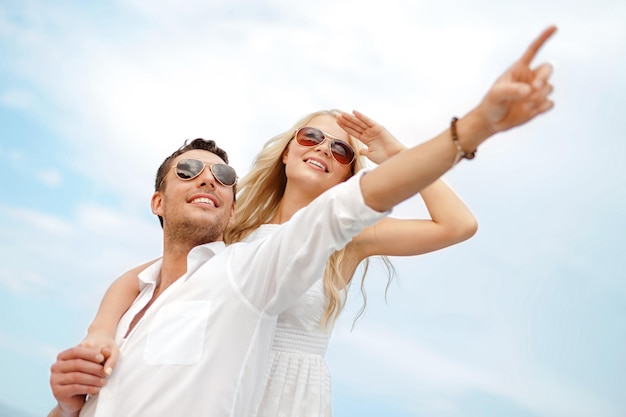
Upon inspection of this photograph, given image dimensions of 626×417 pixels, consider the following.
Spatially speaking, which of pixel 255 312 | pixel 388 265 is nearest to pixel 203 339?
pixel 255 312

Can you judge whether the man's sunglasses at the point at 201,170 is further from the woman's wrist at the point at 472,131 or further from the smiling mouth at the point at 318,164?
the woman's wrist at the point at 472,131

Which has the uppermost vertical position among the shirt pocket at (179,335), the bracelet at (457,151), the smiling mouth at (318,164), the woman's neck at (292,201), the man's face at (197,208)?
the smiling mouth at (318,164)

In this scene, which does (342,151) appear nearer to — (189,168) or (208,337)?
(189,168)

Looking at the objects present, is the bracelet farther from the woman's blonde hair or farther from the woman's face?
the woman's blonde hair

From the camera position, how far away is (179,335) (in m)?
3.16

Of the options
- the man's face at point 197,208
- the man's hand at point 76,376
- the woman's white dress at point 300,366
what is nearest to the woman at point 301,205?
the woman's white dress at point 300,366

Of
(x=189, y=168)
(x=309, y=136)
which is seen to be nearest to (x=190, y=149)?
(x=189, y=168)

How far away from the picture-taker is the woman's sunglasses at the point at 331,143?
176 inches

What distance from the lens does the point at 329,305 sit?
4059 millimetres

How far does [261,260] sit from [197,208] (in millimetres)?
877

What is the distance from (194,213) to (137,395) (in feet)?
3.19

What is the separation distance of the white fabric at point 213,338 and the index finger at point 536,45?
1.04m

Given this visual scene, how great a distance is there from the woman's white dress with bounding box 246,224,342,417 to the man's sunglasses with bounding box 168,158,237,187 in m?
0.75

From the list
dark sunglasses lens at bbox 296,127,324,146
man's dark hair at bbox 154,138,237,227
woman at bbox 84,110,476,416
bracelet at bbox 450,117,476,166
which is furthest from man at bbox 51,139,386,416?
dark sunglasses lens at bbox 296,127,324,146
